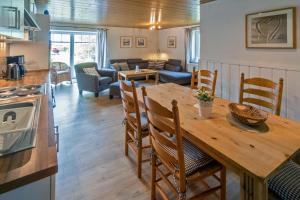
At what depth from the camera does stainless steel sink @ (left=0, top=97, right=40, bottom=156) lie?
2.89 feet

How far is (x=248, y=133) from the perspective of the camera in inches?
53.1

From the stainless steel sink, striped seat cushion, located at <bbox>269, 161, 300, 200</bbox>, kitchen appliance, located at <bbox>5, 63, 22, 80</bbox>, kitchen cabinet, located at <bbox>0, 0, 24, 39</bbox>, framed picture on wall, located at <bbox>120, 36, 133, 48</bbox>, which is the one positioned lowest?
striped seat cushion, located at <bbox>269, 161, 300, 200</bbox>

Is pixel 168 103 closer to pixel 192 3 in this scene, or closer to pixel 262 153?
pixel 262 153

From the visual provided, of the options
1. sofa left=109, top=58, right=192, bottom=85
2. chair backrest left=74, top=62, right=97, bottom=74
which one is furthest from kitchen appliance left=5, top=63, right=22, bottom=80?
sofa left=109, top=58, right=192, bottom=85

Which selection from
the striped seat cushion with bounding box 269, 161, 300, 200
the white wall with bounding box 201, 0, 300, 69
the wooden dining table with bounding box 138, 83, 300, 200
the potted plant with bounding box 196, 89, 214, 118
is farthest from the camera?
the white wall with bounding box 201, 0, 300, 69

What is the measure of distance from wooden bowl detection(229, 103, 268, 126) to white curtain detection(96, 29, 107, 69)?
274 inches

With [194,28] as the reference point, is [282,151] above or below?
below

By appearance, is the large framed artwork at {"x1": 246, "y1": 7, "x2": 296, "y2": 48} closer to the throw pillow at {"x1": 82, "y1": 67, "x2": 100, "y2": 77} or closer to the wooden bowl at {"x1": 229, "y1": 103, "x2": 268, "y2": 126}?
the wooden bowl at {"x1": 229, "y1": 103, "x2": 268, "y2": 126}

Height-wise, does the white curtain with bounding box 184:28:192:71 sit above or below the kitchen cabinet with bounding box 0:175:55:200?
above

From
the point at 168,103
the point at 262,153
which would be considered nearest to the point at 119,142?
the point at 168,103

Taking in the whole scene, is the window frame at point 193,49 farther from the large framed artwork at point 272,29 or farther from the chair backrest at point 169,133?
the chair backrest at point 169,133

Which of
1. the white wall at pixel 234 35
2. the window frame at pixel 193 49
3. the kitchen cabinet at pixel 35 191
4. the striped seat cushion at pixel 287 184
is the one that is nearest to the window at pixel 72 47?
the window frame at pixel 193 49

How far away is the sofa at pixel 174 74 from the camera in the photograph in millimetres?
7020

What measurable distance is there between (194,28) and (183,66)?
1464 mm
